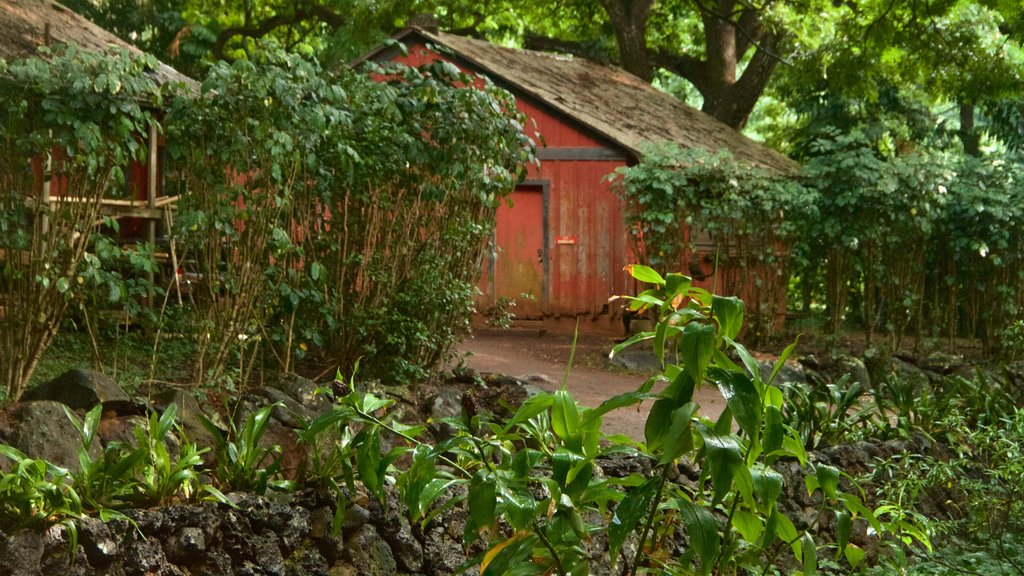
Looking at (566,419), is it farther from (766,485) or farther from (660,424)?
(766,485)

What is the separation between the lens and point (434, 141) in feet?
28.0

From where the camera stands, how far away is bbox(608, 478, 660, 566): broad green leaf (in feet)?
12.3

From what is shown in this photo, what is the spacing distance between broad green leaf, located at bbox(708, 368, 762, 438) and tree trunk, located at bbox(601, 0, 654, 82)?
63.2ft

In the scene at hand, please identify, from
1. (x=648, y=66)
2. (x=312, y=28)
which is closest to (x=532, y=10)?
(x=648, y=66)

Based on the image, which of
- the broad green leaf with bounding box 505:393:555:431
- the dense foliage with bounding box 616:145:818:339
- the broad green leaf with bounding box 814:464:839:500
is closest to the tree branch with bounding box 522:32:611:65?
the dense foliage with bounding box 616:145:818:339

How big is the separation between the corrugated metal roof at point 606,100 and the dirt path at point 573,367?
2906mm

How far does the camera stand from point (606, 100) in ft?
61.9

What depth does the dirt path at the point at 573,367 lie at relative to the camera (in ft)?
32.9

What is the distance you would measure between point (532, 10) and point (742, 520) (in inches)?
788

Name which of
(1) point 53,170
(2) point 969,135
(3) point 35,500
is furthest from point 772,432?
(2) point 969,135

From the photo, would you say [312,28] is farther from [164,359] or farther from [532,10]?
[164,359]

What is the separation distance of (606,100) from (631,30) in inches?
161

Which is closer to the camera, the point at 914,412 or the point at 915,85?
the point at 914,412

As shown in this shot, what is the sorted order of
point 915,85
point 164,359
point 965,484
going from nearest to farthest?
point 965,484, point 164,359, point 915,85
